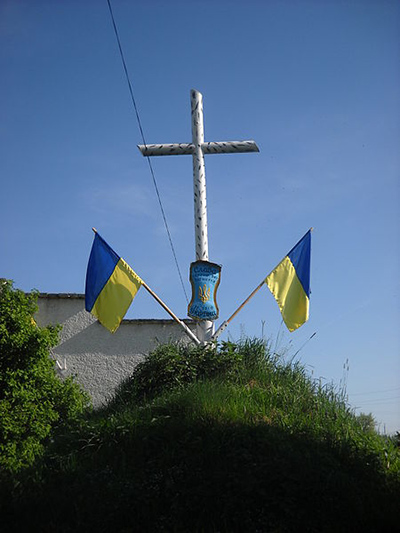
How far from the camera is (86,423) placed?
9.50m

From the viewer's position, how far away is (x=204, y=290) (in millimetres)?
11625

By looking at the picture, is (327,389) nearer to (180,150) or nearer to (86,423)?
(86,423)

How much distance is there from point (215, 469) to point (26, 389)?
355 inches

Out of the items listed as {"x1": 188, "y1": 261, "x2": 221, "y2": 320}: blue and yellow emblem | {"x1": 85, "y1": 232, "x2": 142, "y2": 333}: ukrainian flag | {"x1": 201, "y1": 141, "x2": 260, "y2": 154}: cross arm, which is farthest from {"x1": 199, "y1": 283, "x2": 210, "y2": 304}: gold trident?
{"x1": 201, "y1": 141, "x2": 260, "y2": 154}: cross arm

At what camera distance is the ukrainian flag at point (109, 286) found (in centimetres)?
1176

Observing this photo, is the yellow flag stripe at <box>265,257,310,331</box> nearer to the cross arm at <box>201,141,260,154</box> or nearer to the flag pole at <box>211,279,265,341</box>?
the flag pole at <box>211,279,265,341</box>

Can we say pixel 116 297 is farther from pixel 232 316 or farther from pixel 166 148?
pixel 166 148

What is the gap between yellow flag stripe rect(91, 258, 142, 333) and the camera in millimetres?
11742

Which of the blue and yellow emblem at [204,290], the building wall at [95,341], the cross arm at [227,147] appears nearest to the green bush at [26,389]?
the building wall at [95,341]

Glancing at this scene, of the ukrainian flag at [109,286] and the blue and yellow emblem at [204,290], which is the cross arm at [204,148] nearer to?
the ukrainian flag at [109,286]

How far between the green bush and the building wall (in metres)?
1.55

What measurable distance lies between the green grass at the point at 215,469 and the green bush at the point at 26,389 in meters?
5.08

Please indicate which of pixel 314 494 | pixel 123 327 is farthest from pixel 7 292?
pixel 314 494

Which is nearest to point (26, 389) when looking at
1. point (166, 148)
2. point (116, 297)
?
point (116, 297)
